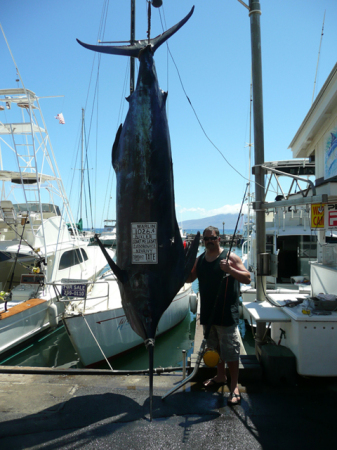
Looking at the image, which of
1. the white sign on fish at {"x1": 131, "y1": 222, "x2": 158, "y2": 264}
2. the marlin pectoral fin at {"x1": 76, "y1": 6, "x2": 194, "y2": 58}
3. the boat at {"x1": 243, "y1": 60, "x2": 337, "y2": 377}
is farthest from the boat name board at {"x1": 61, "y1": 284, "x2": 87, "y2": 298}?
the marlin pectoral fin at {"x1": 76, "y1": 6, "x2": 194, "y2": 58}

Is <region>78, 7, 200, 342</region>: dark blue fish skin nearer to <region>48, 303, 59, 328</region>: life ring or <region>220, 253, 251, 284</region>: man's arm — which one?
<region>220, 253, 251, 284</region>: man's arm

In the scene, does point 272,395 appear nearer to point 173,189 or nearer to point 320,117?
point 173,189

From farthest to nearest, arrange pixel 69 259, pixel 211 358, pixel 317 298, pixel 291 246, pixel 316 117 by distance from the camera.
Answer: pixel 291 246 < pixel 69 259 < pixel 316 117 < pixel 317 298 < pixel 211 358

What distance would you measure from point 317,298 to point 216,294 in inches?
43.5

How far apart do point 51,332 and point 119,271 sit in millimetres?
6486

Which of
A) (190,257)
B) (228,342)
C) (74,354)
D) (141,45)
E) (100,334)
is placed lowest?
(74,354)

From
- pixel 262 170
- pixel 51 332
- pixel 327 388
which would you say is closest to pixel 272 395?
pixel 327 388

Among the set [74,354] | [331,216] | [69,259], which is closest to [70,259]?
[69,259]

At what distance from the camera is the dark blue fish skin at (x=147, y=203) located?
201 centimetres

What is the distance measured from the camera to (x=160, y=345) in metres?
7.20

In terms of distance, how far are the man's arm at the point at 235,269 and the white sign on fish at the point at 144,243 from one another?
2.22ft

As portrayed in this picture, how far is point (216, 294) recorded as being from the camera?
2.65m

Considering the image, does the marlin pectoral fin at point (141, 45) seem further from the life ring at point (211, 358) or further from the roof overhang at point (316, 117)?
the life ring at point (211, 358)

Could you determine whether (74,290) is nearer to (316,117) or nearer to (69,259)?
(69,259)
